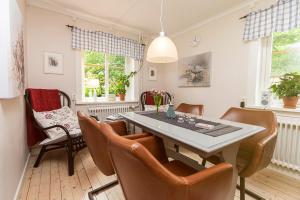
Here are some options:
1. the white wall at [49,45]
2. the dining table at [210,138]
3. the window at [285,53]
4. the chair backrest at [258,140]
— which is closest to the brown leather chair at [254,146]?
the chair backrest at [258,140]

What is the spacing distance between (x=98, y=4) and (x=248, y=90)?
268 cm

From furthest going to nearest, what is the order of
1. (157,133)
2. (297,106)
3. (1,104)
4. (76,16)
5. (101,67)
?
(101,67) → (76,16) → (297,106) → (157,133) → (1,104)

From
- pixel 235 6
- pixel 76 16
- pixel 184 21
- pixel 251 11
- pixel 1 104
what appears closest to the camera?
pixel 1 104

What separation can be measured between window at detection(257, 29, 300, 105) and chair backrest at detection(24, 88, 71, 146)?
10.4ft

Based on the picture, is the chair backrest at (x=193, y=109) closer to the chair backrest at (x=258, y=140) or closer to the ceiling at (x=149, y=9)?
the chair backrest at (x=258, y=140)

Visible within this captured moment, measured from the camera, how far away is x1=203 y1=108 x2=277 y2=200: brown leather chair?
1213 mm

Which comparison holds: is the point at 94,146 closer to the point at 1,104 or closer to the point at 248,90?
the point at 1,104

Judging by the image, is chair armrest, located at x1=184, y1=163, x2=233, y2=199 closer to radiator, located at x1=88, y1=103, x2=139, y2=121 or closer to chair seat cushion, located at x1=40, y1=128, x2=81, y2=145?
chair seat cushion, located at x1=40, y1=128, x2=81, y2=145

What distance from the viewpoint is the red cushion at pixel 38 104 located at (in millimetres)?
2223

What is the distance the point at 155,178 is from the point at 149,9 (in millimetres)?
2693

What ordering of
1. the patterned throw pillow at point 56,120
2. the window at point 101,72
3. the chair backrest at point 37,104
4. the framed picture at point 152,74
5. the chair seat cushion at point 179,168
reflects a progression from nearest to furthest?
the chair seat cushion at point 179,168 < the patterned throw pillow at point 56,120 < the chair backrest at point 37,104 < the window at point 101,72 < the framed picture at point 152,74

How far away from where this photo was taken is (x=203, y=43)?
3066 mm

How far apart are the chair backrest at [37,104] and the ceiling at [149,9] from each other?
4.77 feet

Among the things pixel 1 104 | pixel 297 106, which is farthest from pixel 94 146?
pixel 297 106
